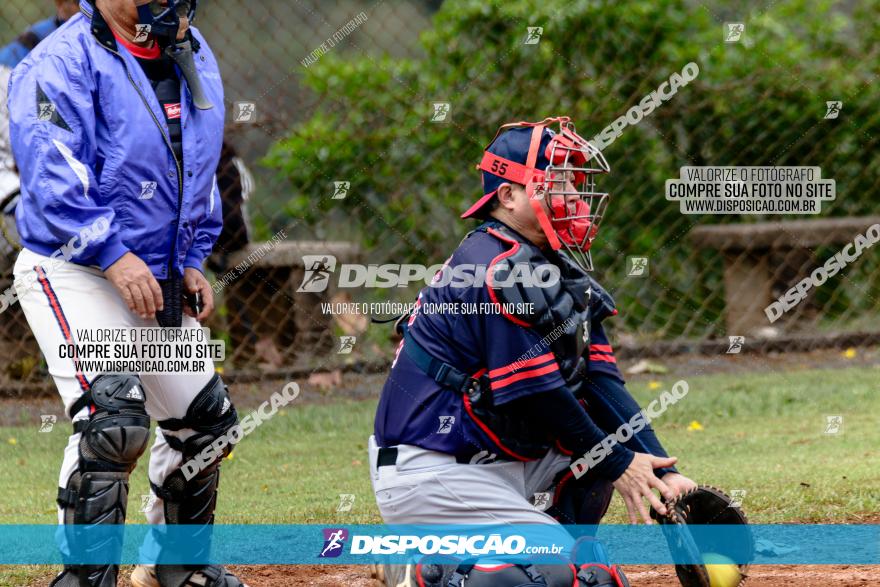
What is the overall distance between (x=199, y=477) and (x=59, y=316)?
0.69 meters

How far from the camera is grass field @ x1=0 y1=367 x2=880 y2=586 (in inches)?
205

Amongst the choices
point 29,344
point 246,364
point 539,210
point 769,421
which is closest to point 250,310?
point 246,364

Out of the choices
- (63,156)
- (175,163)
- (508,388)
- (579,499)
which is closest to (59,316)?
(63,156)

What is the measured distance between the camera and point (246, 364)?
7742mm

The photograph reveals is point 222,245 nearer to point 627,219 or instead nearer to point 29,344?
point 29,344

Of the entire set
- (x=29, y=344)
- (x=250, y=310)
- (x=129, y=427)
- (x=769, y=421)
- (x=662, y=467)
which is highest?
(x=662, y=467)

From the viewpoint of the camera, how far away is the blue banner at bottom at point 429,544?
11.5 feet

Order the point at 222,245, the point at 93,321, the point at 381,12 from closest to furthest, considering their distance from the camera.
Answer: the point at 93,321, the point at 222,245, the point at 381,12

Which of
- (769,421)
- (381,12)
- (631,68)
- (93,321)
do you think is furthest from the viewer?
(381,12)

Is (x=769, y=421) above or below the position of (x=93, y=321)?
below

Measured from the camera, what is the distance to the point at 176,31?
3988 mm

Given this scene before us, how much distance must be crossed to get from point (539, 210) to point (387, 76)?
4.35 metres

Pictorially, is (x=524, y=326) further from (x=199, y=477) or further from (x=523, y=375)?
(x=199, y=477)

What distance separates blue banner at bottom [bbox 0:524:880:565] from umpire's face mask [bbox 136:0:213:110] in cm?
140
